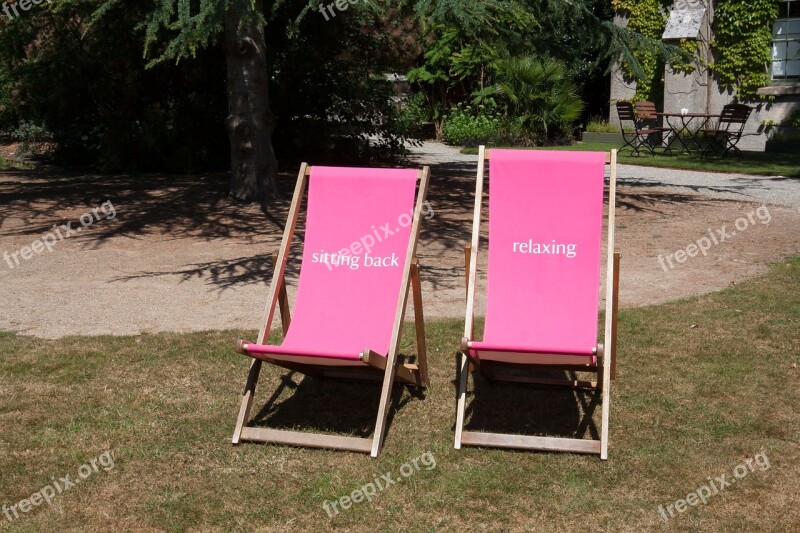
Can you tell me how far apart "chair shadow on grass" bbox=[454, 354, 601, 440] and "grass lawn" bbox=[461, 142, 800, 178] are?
9803 millimetres

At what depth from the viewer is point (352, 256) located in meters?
5.06

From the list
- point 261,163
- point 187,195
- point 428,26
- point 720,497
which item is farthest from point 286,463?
point 187,195

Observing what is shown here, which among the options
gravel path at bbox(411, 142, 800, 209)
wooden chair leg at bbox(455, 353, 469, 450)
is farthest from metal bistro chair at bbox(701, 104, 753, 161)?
wooden chair leg at bbox(455, 353, 469, 450)

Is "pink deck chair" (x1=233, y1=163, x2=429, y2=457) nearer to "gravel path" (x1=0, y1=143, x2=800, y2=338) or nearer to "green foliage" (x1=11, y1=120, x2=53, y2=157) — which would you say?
"gravel path" (x1=0, y1=143, x2=800, y2=338)

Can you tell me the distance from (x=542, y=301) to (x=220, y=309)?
9.58 feet

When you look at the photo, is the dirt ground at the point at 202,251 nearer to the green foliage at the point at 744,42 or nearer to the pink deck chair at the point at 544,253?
the pink deck chair at the point at 544,253

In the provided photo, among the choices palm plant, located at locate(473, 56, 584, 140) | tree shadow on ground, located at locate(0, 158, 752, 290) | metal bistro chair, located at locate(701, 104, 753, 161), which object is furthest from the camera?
palm plant, located at locate(473, 56, 584, 140)

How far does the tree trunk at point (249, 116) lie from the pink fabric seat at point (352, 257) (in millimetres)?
6081

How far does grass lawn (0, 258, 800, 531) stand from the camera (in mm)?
3875

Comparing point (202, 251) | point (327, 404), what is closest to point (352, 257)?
point (327, 404)

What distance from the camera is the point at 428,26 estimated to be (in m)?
8.31

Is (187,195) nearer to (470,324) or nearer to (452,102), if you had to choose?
(470,324)

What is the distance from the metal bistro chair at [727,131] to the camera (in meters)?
16.2

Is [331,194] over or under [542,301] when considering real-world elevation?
over
